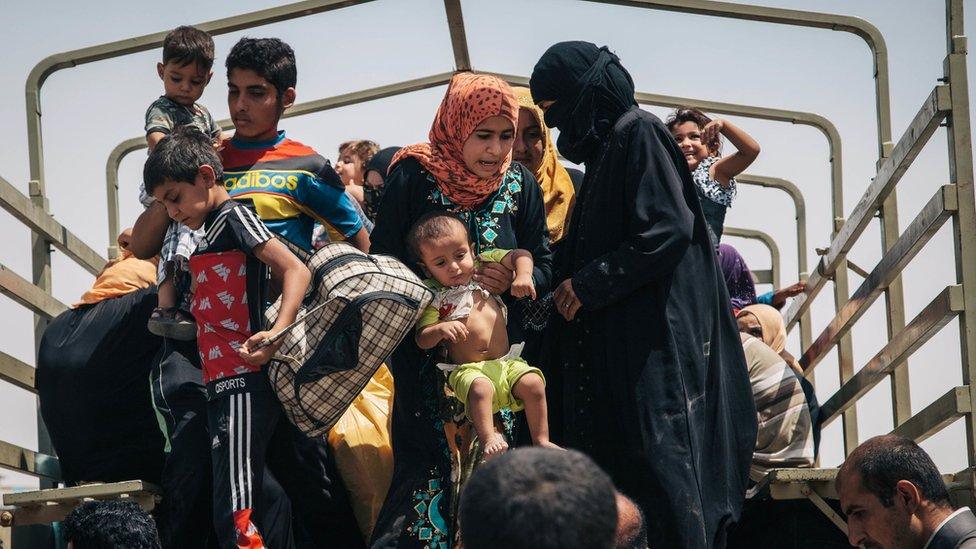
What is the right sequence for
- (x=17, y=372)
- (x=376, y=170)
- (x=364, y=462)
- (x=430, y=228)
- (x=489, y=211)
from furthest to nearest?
(x=376, y=170)
(x=17, y=372)
(x=364, y=462)
(x=489, y=211)
(x=430, y=228)

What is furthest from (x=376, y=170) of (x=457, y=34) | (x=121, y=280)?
(x=121, y=280)

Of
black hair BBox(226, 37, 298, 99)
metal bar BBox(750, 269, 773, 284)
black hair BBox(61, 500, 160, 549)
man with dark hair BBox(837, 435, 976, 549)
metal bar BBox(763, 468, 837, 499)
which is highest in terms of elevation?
black hair BBox(226, 37, 298, 99)

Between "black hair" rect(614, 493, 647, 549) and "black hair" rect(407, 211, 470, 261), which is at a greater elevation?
"black hair" rect(407, 211, 470, 261)

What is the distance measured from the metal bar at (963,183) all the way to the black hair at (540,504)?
8.33ft

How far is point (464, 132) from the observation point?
16.0ft

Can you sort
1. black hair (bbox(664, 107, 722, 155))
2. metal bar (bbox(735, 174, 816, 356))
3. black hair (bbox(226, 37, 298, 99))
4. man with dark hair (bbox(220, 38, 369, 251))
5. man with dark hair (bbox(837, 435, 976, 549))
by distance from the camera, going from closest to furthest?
man with dark hair (bbox(837, 435, 976, 549)) < man with dark hair (bbox(220, 38, 369, 251)) < black hair (bbox(226, 37, 298, 99)) < black hair (bbox(664, 107, 722, 155)) < metal bar (bbox(735, 174, 816, 356))

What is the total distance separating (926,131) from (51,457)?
3987 millimetres

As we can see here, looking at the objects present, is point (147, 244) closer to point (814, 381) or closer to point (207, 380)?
point (207, 380)

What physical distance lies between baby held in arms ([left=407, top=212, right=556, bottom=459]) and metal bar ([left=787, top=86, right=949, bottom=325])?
1.53 meters

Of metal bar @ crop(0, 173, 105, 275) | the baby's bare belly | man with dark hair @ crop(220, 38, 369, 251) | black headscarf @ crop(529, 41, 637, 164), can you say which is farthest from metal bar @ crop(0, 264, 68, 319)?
black headscarf @ crop(529, 41, 637, 164)

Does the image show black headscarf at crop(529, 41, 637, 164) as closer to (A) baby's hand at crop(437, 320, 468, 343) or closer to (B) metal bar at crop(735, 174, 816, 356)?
(A) baby's hand at crop(437, 320, 468, 343)

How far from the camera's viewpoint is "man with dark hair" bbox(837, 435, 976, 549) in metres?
4.28

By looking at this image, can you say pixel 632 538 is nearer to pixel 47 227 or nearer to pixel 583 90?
pixel 583 90

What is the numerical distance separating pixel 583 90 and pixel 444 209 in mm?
695
